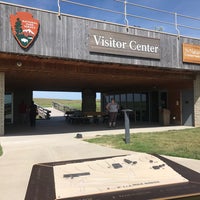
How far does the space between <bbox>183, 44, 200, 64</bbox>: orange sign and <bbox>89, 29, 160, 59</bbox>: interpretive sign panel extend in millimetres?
2040

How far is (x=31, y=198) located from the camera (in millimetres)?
3779

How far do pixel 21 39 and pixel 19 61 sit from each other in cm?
136

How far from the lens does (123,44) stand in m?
11.9

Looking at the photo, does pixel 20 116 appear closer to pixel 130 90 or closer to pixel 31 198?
pixel 130 90

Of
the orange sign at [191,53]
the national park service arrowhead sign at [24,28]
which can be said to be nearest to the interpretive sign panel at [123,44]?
the orange sign at [191,53]

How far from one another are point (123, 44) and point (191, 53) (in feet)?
15.7

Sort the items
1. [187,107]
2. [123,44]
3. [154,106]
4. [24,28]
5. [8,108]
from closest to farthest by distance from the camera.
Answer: [24,28]
[123,44]
[187,107]
[154,106]
[8,108]

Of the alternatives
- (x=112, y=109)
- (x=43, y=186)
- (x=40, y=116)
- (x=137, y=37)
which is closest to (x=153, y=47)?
(x=137, y=37)

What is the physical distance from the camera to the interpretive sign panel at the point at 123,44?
11242 mm

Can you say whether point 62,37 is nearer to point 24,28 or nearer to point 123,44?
point 24,28

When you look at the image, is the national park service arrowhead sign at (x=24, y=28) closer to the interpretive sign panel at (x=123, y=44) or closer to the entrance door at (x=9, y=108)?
the interpretive sign panel at (x=123, y=44)

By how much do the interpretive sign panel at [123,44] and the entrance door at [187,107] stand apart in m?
4.79

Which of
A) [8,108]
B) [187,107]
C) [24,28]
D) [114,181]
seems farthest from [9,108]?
[114,181]

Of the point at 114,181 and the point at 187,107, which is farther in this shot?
the point at 187,107
